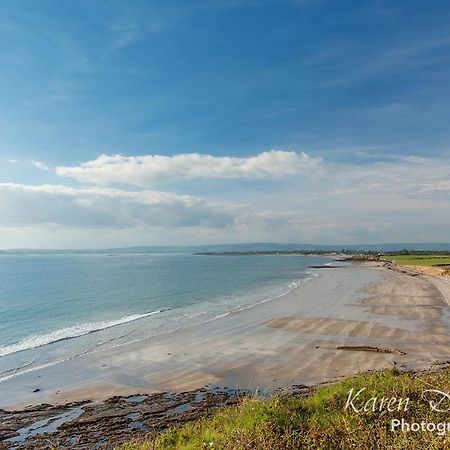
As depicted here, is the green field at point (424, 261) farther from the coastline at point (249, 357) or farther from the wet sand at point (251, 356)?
the coastline at point (249, 357)

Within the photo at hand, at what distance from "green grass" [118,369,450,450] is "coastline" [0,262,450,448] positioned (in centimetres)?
605

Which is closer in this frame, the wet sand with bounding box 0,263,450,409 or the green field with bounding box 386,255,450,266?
the wet sand with bounding box 0,263,450,409

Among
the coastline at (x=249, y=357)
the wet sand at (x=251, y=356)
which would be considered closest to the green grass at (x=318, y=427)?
the coastline at (x=249, y=357)

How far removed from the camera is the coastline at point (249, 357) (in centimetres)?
1961

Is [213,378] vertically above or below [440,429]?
below

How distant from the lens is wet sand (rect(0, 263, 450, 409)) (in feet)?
65.5

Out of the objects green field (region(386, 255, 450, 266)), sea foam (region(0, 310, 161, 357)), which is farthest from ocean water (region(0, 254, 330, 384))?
green field (region(386, 255, 450, 266))

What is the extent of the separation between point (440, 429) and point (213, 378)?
45.1 ft

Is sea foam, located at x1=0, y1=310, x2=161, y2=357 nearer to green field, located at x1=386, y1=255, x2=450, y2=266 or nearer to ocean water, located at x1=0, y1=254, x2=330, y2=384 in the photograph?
ocean water, located at x1=0, y1=254, x2=330, y2=384

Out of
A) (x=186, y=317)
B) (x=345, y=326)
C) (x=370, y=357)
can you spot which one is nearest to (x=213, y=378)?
(x=370, y=357)

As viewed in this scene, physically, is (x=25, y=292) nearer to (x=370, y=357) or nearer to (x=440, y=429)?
(x=370, y=357)

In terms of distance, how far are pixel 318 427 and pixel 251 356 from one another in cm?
1623

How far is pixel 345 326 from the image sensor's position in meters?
33.8

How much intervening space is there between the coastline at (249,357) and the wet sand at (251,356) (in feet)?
0.17
